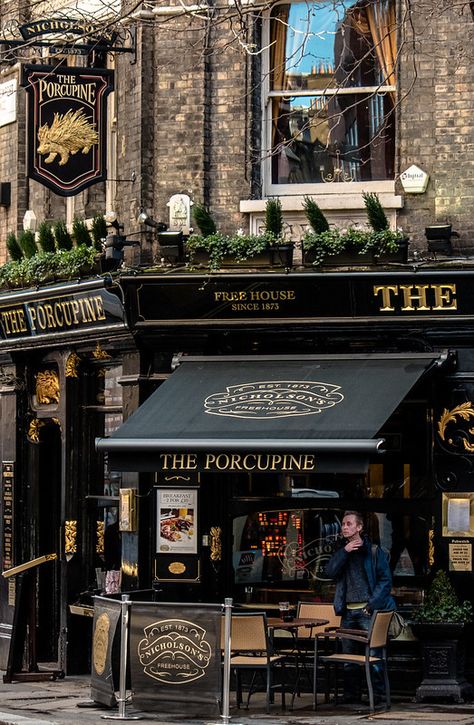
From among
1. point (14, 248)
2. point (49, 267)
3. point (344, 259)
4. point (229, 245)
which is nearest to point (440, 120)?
point (344, 259)

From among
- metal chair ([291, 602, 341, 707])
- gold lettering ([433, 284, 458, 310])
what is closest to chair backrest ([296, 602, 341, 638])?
metal chair ([291, 602, 341, 707])

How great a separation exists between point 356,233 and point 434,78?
1698mm

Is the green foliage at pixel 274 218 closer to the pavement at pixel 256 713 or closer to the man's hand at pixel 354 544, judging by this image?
the man's hand at pixel 354 544

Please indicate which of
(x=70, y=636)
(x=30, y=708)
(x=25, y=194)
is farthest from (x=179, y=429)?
(x=25, y=194)

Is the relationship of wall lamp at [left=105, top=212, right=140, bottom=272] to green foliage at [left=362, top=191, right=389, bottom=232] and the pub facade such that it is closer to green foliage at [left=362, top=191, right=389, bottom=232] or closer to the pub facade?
the pub facade

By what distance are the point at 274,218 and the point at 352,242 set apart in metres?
0.83

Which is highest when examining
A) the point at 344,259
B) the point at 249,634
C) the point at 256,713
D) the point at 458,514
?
the point at 344,259

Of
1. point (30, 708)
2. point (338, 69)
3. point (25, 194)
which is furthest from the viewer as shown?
point (25, 194)

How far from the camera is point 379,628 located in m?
13.0

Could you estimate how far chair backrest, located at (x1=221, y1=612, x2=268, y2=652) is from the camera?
12727 millimetres

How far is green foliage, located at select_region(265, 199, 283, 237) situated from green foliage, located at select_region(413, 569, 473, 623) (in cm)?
361

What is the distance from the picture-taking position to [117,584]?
53.9ft

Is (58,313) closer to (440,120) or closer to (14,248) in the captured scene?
(14,248)

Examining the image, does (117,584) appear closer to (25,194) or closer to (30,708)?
(30,708)
